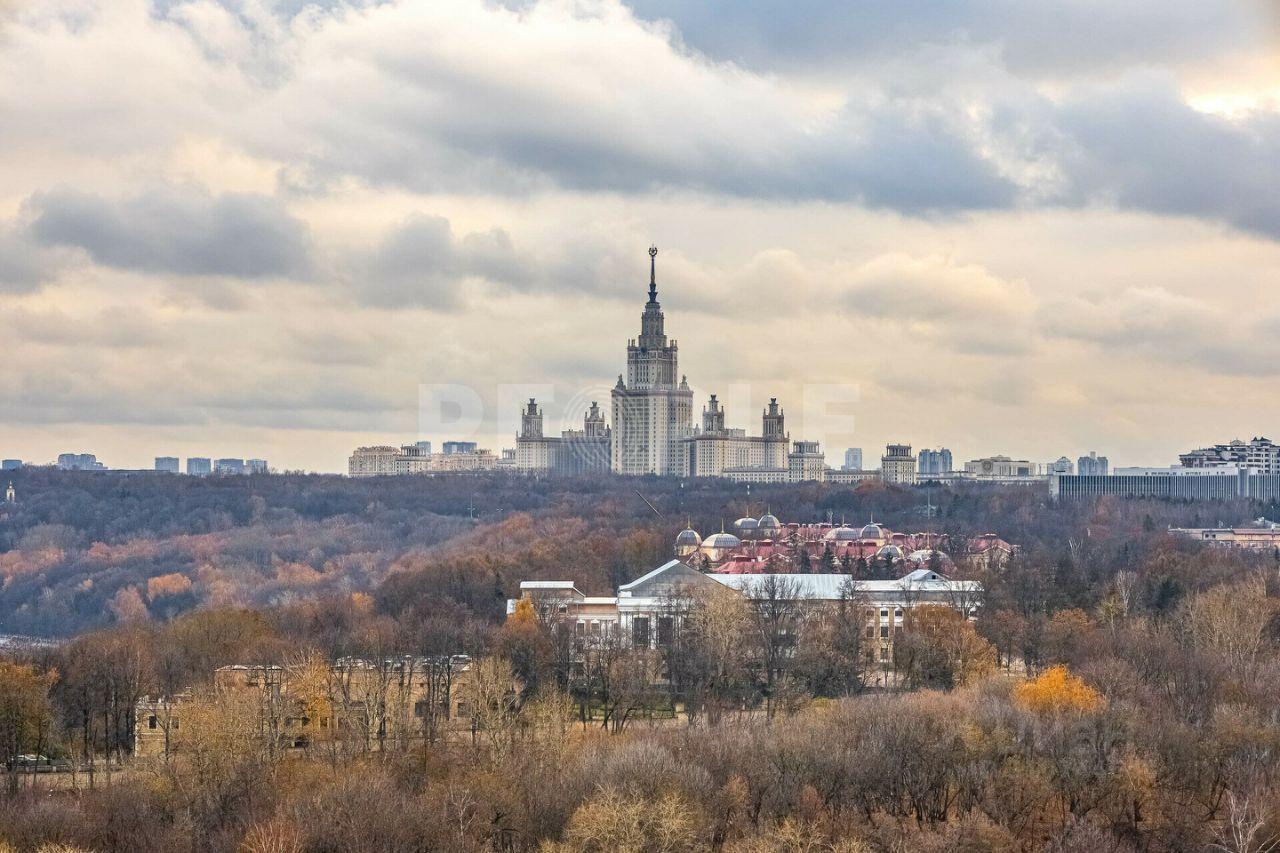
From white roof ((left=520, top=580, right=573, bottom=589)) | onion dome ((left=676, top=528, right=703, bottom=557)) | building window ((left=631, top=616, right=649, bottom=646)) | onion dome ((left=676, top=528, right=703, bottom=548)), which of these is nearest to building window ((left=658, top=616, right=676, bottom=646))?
building window ((left=631, top=616, right=649, bottom=646))

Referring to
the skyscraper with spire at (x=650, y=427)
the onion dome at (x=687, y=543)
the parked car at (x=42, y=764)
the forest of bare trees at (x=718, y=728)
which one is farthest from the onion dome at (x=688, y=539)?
the skyscraper with spire at (x=650, y=427)

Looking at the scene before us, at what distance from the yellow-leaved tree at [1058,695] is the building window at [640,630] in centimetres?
1650

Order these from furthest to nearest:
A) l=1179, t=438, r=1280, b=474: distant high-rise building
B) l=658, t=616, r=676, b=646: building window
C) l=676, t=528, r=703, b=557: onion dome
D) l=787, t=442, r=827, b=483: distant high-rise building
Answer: l=787, t=442, r=827, b=483: distant high-rise building → l=1179, t=438, r=1280, b=474: distant high-rise building → l=676, t=528, r=703, b=557: onion dome → l=658, t=616, r=676, b=646: building window

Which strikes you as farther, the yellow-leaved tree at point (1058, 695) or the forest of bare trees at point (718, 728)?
the yellow-leaved tree at point (1058, 695)

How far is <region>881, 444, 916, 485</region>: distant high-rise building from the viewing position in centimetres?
19562

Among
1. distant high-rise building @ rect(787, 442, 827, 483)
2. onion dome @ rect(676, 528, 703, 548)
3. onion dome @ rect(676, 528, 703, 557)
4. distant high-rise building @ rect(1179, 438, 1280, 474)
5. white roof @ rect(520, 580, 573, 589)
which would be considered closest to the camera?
white roof @ rect(520, 580, 573, 589)

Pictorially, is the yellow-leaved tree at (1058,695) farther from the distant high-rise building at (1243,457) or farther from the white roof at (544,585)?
the distant high-rise building at (1243,457)

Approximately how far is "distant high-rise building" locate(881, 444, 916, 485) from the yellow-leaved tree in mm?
150581

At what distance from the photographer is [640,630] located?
62.3 meters

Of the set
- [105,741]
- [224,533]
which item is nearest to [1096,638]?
[105,741]

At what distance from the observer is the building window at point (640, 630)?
194ft

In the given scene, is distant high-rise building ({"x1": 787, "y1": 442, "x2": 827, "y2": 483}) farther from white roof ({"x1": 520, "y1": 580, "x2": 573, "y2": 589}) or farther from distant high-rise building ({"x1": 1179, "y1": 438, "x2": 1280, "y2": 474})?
white roof ({"x1": 520, "y1": 580, "x2": 573, "y2": 589})

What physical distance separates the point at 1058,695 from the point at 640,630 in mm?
21789

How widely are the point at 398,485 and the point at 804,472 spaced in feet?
189
